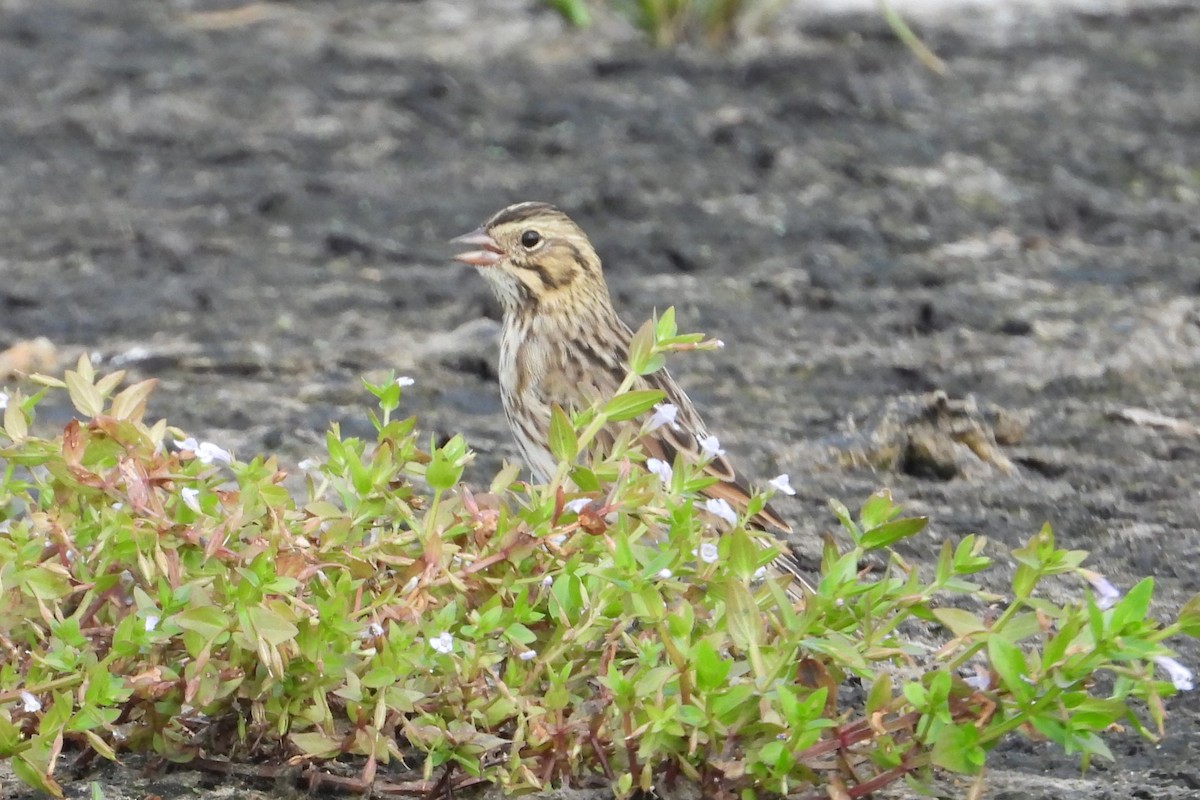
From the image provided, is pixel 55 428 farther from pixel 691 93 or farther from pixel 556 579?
pixel 691 93

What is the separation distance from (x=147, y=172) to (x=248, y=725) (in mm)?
5016

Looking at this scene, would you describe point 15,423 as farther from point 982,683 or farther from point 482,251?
point 482,251

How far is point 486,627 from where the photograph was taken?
10.4ft

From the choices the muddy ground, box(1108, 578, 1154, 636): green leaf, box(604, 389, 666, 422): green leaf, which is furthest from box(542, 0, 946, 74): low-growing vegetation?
box(1108, 578, 1154, 636): green leaf

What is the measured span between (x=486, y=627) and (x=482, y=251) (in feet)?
8.17

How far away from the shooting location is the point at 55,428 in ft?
18.8

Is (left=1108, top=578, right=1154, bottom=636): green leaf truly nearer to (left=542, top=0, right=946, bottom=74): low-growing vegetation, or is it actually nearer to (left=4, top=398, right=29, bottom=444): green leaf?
(left=4, top=398, right=29, bottom=444): green leaf

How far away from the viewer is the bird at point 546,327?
5070mm

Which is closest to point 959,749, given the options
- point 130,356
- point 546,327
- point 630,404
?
point 630,404

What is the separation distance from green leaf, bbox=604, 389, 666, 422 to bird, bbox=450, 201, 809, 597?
5.08 feet

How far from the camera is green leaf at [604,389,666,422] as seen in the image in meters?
3.32

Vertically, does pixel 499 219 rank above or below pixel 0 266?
above

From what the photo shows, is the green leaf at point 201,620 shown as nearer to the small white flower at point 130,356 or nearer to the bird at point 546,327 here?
the bird at point 546,327

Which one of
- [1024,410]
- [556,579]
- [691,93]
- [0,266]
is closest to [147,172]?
[0,266]
